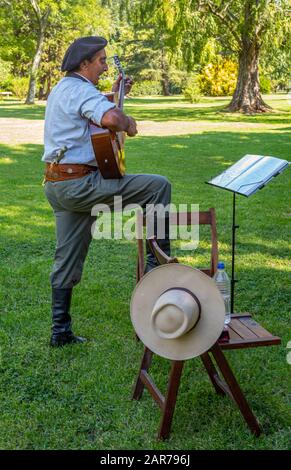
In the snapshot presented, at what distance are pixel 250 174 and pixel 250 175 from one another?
18 mm

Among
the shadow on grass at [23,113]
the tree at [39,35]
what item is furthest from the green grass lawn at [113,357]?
the tree at [39,35]

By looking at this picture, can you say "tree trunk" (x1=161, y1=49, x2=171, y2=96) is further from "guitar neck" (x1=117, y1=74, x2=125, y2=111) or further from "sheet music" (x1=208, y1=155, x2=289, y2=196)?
"sheet music" (x1=208, y1=155, x2=289, y2=196)

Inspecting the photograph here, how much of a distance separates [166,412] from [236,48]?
29.6 metres

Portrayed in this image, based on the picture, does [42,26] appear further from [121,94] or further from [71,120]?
[71,120]

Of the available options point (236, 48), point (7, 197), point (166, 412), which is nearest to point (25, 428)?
point (166, 412)

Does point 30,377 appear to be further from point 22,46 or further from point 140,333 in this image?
point 22,46

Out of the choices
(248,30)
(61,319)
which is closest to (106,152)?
(61,319)

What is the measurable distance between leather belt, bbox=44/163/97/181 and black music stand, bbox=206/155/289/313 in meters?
0.92

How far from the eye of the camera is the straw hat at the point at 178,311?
10.4 ft

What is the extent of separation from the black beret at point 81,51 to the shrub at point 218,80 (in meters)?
44.2

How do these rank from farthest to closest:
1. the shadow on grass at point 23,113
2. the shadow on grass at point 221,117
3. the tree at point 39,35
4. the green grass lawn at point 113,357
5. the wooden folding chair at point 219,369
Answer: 1. the tree at point 39,35
2. the shadow on grass at point 23,113
3. the shadow on grass at point 221,117
4. the green grass lawn at point 113,357
5. the wooden folding chair at point 219,369

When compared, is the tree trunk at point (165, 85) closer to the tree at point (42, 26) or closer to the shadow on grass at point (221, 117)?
the tree at point (42, 26)

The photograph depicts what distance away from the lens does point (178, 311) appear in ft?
10.4

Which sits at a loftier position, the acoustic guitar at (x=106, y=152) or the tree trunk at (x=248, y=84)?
the acoustic guitar at (x=106, y=152)
